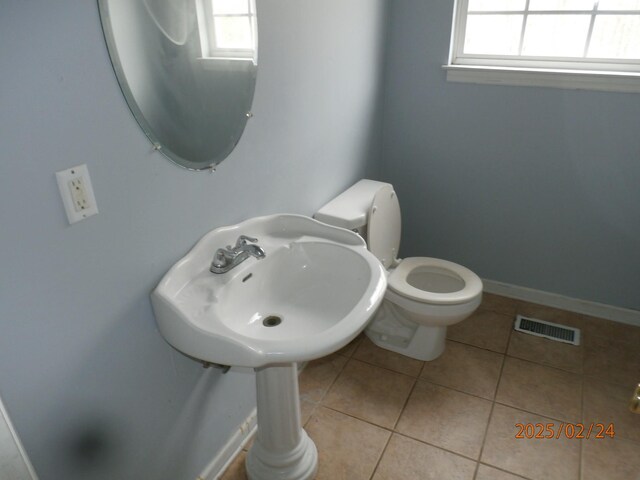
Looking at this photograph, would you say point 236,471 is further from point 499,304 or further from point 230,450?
point 499,304

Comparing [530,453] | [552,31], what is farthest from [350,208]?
[552,31]

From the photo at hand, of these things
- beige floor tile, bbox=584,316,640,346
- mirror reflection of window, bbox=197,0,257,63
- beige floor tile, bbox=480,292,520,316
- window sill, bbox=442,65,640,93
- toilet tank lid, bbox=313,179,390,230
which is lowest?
beige floor tile, bbox=584,316,640,346

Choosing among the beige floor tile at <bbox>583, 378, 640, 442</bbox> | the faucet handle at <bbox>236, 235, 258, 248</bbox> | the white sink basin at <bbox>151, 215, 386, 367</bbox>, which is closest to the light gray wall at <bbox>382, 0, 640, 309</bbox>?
the beige floor tile at <bbox>583, 378, 640, 442</bbox>

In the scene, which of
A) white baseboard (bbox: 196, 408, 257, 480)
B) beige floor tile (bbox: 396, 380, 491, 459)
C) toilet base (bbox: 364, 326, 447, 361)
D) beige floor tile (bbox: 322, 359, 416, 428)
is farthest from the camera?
toilet base (bbox: 364, 326, 447, 361)

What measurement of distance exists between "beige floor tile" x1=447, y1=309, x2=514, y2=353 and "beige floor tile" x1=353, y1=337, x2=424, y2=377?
309mm

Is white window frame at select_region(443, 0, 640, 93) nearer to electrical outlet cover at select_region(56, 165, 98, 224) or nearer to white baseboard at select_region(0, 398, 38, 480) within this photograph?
electrical outlet cover at select_region(56, 165, 98, 224)

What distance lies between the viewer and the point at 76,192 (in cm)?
97

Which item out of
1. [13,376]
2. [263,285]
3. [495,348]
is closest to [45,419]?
[13,376]

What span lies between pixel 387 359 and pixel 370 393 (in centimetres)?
24

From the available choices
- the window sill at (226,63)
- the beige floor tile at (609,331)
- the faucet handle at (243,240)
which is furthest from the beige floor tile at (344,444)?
the window sill at (226,63)

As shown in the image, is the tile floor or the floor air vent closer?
the tile floor

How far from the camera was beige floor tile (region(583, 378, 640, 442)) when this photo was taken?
1.83m

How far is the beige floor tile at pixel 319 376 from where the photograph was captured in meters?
2.02

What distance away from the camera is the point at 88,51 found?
94 centimetres
